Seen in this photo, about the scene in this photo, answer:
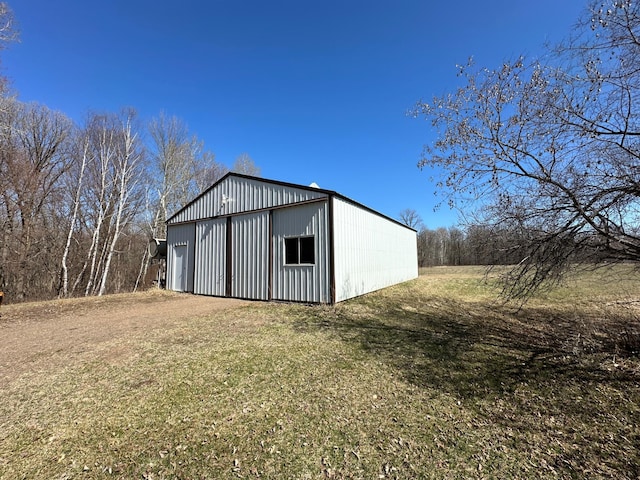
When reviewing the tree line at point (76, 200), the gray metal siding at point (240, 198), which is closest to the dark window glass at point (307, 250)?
the gray metal siding at point (240, 198)

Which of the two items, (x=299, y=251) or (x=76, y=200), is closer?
(x=299, y=251)

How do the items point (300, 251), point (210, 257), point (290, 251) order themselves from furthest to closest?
1. point (210, 257)
2. point (290, 251)
3. point (300, 251)

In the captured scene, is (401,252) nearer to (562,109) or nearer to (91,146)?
(562,109)

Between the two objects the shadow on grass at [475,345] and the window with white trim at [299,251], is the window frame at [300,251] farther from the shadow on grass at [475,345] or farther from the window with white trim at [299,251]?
the shadow on grass at [475,345]

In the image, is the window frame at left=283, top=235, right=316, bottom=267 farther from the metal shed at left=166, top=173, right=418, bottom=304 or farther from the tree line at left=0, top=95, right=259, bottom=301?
the tree line at left=0, top=95, right=259, bottom=301

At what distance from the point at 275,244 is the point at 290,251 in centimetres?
69

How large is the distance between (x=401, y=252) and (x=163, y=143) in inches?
792

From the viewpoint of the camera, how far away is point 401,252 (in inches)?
720

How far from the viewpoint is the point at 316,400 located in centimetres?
346

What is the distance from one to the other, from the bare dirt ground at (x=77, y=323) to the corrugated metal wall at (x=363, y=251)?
4.00 metres

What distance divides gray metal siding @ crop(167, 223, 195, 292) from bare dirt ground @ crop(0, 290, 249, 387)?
66.9 inches

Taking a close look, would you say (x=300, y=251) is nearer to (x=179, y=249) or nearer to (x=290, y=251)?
(x=290, y=251)

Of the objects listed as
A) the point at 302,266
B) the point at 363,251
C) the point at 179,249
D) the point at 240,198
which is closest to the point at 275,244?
the point at 302,266

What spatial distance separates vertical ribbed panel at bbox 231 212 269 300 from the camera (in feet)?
34.6
